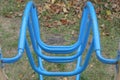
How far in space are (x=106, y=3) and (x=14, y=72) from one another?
2.15 m

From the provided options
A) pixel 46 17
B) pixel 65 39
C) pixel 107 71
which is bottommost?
pixel 107 71

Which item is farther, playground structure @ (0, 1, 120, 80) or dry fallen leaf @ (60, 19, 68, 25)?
dry fallen leaf @ (60, 19, 68, 25)

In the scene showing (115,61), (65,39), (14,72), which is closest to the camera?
(115,61)

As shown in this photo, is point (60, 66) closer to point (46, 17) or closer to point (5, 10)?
point (46, 17)

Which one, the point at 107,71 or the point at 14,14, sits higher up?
the point at 14,14

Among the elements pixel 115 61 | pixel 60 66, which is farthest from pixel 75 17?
pixel 115 61

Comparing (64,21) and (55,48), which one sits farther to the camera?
(64,21)

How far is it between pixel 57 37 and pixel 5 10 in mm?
1134

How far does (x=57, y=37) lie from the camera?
4.46 metres

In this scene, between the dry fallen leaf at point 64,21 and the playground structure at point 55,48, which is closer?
the playground structure at point 55,48

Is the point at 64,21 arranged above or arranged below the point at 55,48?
above

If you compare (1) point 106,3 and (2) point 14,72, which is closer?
(2) point 14,72

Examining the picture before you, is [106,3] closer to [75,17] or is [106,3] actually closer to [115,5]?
[115,5]

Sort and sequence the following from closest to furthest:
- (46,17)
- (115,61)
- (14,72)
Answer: (115,61), (14,72), (46,17)
